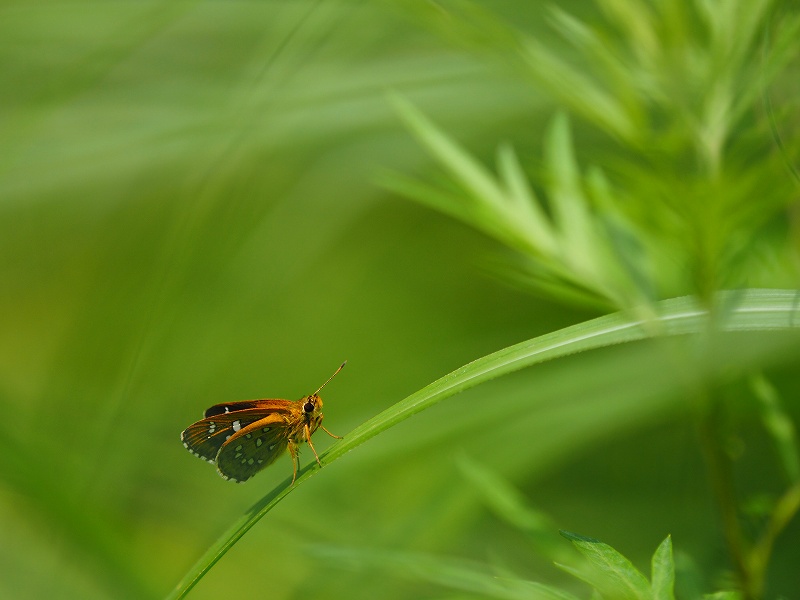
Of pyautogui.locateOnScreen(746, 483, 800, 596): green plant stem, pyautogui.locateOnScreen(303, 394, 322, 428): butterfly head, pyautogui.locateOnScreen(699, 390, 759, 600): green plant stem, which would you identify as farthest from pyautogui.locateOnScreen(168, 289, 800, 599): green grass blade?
pyautogui.locateOnScreen(303, 394, 322, 428): butterfly head

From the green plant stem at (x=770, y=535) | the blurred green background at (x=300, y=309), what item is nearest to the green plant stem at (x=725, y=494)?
the green plant stem at (x=770, y=535)

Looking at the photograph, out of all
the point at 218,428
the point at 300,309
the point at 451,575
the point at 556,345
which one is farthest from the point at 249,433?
the point at 300,309

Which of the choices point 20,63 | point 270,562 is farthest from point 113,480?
point 20,63

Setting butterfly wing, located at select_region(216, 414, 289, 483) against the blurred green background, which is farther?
the blurred green background

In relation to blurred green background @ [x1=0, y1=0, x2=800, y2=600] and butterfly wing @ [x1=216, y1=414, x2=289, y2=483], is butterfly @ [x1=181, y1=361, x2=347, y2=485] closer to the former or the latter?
butterfly wing @ [x1=216, y1=414, x2=289, y2=483]

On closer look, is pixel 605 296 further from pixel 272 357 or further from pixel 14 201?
pixel 272 357
